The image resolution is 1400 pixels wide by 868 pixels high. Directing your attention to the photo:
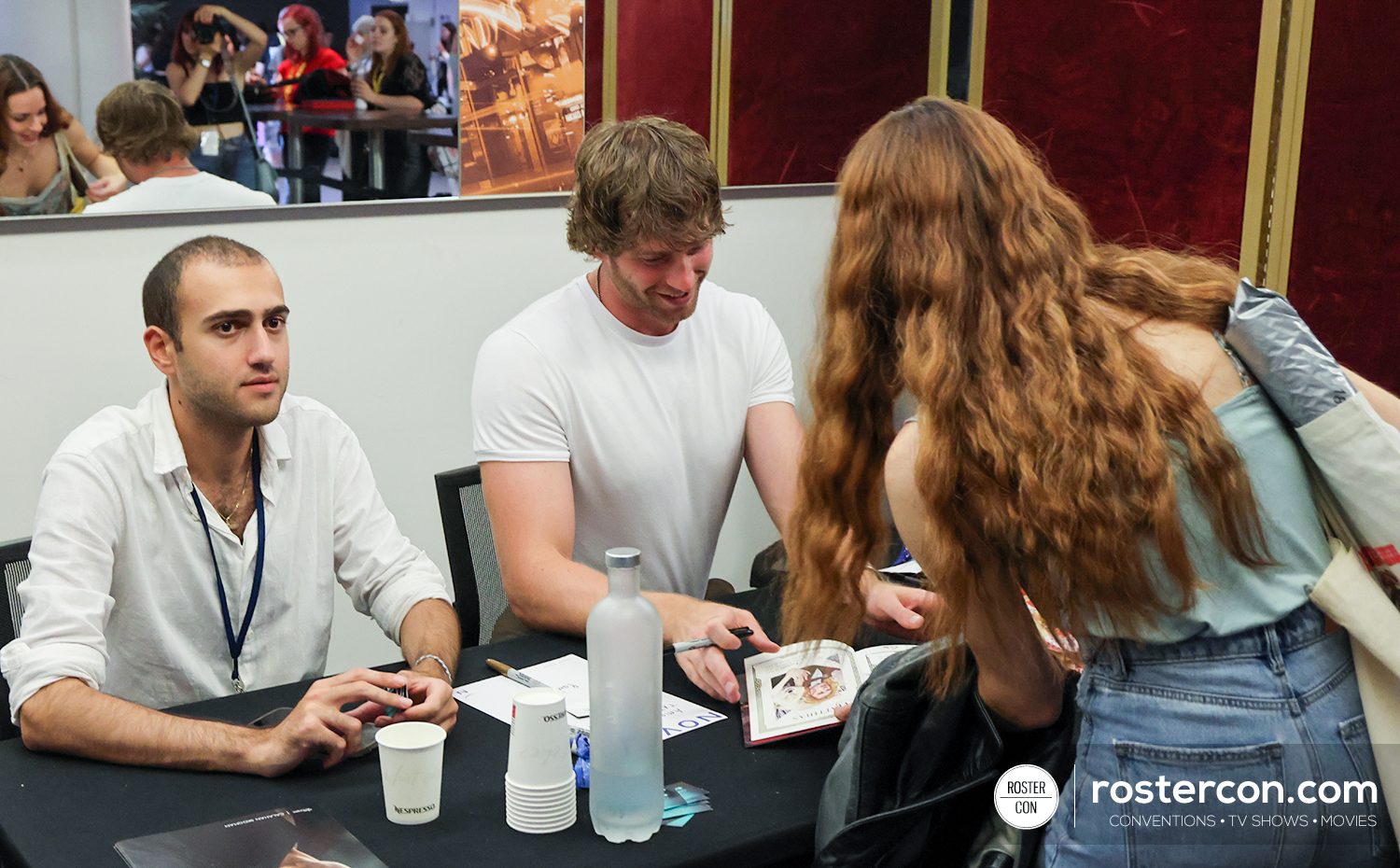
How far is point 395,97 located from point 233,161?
46cm

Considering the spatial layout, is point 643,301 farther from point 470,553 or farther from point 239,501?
point 239,501

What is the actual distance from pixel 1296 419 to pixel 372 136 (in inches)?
100.0

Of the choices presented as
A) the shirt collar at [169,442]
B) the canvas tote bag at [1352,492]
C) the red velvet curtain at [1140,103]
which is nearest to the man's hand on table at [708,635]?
the shirt collar at [169,442]

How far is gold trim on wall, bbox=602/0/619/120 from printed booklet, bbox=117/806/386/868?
8.82ft

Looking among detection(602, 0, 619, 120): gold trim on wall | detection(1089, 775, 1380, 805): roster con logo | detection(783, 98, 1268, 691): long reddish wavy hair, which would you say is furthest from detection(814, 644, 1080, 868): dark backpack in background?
detection(602, 0, 619, 120): gold trim on wall

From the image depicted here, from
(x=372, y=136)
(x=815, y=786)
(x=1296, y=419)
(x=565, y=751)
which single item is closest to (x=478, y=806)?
(x=565, y=751)

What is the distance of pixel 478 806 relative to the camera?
4.70 ft

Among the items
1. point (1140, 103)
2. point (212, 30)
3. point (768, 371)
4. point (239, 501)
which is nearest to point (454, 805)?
point (239, 501)

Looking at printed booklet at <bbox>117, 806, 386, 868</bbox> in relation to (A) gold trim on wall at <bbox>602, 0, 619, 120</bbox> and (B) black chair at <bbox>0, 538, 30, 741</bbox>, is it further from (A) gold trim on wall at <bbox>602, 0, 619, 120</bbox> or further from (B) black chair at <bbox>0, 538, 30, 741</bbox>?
(A) gold trim on wall at <bbox>602, 0, 619, 120</bbox>

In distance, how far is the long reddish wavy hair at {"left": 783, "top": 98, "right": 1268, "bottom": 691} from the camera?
119 centimetres

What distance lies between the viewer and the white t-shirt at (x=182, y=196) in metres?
2.83

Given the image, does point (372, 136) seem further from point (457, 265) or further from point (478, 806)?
point (478, 806)

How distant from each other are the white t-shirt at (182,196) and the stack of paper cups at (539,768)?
2026 millimetres

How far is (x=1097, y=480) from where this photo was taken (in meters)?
1.18
